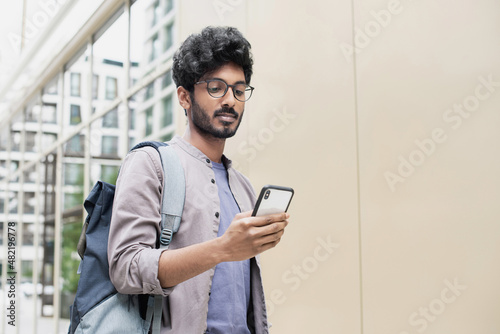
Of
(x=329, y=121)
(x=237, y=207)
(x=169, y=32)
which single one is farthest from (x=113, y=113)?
(x=237, y=207)

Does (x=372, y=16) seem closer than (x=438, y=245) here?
No

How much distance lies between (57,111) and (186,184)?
8.47 meters

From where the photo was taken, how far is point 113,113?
668cm

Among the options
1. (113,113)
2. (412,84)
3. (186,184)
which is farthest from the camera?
(113,113)

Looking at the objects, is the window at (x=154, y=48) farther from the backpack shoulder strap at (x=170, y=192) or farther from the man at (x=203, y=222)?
the backpack shoulder strap at (x=170, y=192)

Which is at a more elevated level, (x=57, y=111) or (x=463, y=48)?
(x=57, y=111)

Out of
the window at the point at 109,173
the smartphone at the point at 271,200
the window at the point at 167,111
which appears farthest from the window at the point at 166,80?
the smartphone at the point at 271,200

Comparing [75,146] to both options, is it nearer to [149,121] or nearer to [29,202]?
[149,121]

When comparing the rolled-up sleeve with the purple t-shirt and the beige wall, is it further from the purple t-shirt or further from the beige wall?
the beige wall

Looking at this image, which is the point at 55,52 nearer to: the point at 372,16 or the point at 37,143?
the point at 37,143

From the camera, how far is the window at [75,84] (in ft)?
26.6

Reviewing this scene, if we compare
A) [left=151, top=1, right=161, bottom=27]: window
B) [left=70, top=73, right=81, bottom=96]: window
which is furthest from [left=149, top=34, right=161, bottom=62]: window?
[left=70, top=73, right=81, bottom=96]: window

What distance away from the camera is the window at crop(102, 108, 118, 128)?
656cm

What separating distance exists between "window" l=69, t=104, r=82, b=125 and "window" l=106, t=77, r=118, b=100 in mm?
1387
